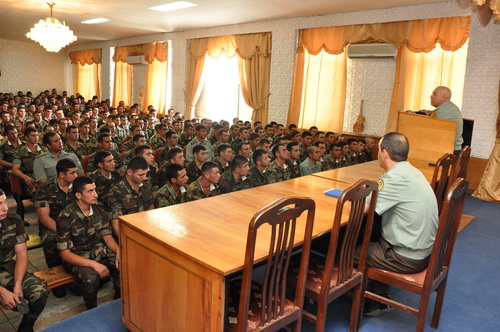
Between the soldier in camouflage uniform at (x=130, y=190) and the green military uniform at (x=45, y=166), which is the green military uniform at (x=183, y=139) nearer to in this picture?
the green military uniform at (x=45, y=166)

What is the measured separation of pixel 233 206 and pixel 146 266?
0.69 meters

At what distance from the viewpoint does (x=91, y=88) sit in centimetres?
1460

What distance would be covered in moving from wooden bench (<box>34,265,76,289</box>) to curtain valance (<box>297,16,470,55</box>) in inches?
239

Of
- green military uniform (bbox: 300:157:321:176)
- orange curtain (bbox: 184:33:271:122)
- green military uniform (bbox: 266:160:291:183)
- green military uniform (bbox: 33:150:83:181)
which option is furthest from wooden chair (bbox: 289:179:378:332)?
orange curtain (bbox: 184:33:271:122)

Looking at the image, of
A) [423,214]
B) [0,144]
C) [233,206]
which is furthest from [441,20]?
[0,144]

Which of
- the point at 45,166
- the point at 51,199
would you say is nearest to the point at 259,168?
the point at 51,199

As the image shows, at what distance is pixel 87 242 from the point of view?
110 inches

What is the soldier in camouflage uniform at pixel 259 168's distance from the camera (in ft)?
14.5

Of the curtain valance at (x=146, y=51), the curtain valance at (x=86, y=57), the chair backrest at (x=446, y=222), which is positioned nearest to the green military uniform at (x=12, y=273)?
the chair backrest at (x=446, y=222)

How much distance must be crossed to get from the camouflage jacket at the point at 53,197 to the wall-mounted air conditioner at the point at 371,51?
18.3ft

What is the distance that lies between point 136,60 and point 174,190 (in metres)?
9.22

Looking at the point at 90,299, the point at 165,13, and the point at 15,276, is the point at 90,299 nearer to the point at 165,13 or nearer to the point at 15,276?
the point at 15,276

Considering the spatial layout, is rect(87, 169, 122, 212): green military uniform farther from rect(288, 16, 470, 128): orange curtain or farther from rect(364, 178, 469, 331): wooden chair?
rect(288, 16, 470, 128): orange curtain

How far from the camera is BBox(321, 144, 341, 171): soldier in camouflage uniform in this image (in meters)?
5.67
